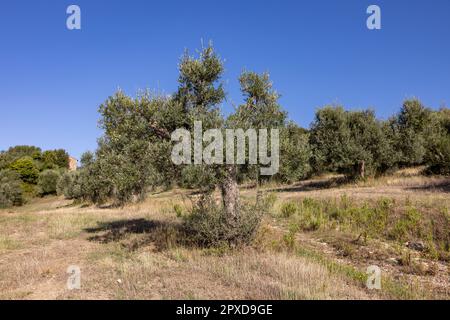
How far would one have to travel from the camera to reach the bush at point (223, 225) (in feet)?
42.6

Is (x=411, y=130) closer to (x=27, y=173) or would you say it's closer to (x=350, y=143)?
(x=350, y=143)

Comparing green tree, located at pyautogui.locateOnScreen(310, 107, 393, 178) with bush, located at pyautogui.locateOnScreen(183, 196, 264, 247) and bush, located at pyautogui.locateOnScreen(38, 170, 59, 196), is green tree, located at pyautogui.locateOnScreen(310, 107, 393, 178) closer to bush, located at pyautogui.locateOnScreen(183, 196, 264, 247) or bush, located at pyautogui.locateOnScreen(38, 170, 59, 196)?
bush, located at pyautogui.locateOnScreen(183, 196, 264, 247)

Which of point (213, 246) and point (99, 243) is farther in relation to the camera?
point (99, 243)

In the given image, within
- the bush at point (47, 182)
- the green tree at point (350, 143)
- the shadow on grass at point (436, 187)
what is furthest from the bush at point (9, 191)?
the shadow on grass at point (436, 187)

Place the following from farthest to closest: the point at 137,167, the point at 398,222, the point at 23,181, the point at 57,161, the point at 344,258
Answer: the point at 57,161 → the point at 23,181 → the point at 398,222 → the point at 137,167 → the point at 344,258

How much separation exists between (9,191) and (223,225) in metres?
68.5

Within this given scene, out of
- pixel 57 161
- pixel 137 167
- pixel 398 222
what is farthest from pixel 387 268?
pixel 57 161

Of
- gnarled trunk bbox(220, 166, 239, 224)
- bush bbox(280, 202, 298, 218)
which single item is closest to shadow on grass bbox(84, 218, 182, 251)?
gnarled trunk bbox(220, 166, 239, 224)

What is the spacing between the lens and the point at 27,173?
283ft

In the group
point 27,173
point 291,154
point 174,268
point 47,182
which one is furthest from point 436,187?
point 27,173

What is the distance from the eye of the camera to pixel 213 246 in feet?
43.3

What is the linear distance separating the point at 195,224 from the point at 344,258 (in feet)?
18.7

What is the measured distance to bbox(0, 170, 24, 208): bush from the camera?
65500mm
